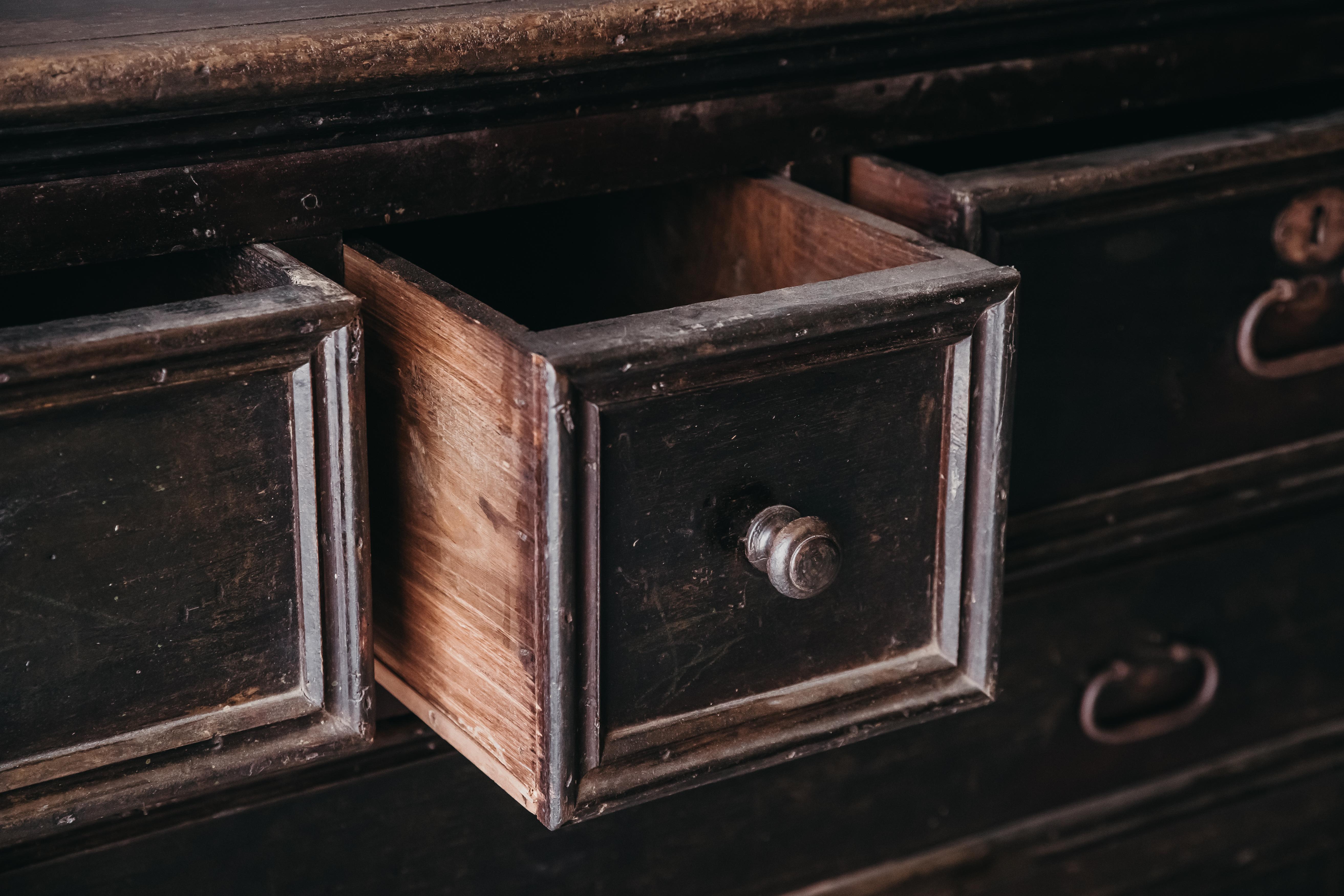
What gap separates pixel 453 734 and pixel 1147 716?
0.55 metres

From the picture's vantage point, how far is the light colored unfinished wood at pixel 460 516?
21.4 inches

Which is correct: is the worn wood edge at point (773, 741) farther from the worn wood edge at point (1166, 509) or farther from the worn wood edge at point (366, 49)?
the worn wood edge at point (366, 49)

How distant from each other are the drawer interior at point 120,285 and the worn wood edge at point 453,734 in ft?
0.58

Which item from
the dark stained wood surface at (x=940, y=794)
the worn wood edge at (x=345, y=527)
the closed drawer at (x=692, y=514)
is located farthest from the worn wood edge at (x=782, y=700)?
the dark stained wood surface at (x=940, y=794)

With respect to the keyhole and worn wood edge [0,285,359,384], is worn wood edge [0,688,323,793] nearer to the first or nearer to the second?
worn wood edge [0,285,359,384]

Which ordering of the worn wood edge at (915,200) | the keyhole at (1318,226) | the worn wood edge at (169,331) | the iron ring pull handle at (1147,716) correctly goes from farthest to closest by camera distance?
the iron ring pull handle at (1147,716)
the keyhole at (1318,226)
the worn wood edge at (915,200)
the worn wood edge at (169,331)

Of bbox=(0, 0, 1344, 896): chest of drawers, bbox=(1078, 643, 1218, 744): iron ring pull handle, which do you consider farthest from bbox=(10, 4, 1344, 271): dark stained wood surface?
bbox=(1078, 643, 1218, 744): iron ring pull handle

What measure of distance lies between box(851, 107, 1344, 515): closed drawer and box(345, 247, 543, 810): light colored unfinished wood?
0.88 feet

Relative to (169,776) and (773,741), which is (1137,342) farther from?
(169,776)

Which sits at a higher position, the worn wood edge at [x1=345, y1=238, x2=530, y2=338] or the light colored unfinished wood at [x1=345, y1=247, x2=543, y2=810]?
the worn wood edge at [x1=345, y1=238, x2=530, y2=338]

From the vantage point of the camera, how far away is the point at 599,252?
82cm

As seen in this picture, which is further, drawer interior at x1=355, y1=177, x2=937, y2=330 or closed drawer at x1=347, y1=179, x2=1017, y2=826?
drawer interior at x1=355, y1=177, x2=937, y2=330

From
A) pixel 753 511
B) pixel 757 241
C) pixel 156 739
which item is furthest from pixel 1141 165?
pixel 156 739

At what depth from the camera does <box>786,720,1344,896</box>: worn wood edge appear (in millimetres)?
946
